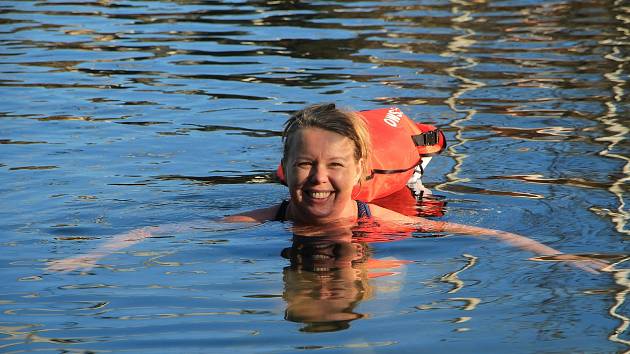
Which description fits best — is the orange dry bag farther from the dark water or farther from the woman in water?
the woman in water

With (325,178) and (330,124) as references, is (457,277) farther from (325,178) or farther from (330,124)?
(330,124)

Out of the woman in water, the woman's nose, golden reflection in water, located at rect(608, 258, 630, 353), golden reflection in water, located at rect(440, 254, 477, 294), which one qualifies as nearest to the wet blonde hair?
the woman in water

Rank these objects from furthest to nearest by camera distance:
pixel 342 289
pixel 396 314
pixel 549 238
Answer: pixel 549 238, pixel 342 289, pixel 396 314

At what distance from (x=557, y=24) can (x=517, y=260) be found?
29.1 ft

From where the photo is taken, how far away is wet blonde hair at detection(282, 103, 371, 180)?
5.88 meters

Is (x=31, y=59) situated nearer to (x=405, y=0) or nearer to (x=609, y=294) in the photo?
(x=405, y=0)

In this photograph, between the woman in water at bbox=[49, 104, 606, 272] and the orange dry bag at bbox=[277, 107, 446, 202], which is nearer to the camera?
the woman in water at bbox=[49, 104, 606, 272]

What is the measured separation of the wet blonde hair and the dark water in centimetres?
50

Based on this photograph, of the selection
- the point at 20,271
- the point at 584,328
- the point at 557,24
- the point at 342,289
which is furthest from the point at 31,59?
the point at 584,328

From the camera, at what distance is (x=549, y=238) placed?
6.11 metres

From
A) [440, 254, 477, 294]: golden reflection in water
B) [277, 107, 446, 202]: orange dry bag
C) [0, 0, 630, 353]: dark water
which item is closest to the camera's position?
[0, 0, 630, 353]: dark water

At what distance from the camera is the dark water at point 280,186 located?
475 cm

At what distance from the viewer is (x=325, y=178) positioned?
229 inches

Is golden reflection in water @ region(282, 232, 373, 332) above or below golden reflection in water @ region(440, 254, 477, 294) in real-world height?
above
